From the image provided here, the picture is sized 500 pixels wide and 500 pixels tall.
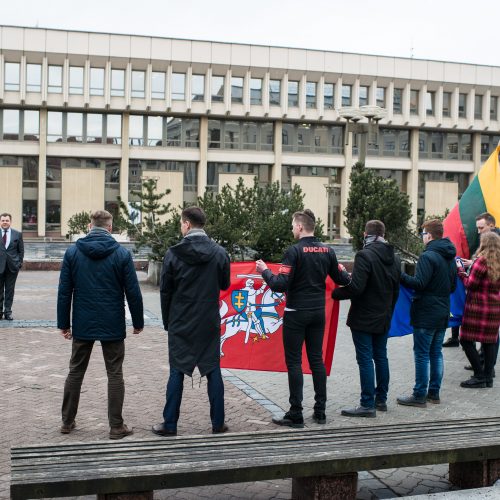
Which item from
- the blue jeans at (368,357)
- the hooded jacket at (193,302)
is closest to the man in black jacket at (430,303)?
the blue jeans at (368,357)

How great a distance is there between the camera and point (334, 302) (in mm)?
7285

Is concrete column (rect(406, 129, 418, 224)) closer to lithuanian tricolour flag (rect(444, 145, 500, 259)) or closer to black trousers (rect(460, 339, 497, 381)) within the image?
lithuanian tricolour flag (rect(444, 145, 500, 259))

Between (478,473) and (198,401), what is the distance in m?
3.27

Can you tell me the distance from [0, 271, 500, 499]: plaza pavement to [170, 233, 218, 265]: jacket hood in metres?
1.26

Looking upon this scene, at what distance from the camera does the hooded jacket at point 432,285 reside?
23.8ft

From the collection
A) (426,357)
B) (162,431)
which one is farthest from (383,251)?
(162,431)

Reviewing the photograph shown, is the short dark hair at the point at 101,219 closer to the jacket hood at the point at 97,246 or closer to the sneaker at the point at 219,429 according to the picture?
the jacket hood at the point at 97,246

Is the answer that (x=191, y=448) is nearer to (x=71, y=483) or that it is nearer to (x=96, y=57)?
(x=71, y=483)

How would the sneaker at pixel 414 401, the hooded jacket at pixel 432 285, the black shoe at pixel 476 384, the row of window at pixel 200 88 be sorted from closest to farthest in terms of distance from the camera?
the hooded jacket at pixel 432 285, the sneaker at pixel 414 401, the black shoe at pixel 476 384, the row of window at pixel 200 88

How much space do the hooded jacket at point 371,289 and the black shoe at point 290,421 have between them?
1.07 m

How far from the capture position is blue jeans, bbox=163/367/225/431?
605cm

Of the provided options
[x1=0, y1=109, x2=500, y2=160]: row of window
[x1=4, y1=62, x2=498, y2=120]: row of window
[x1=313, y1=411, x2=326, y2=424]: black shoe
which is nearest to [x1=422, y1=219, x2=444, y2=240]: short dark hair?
[x1=313, y1=411, x2=326, y2=424]: black shoe

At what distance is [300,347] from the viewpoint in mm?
6484

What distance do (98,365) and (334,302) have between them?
3.65m
